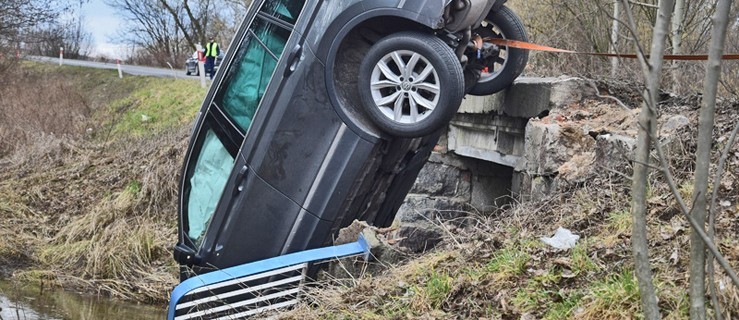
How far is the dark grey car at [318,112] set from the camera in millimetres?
5703

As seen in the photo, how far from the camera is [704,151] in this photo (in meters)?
3.10

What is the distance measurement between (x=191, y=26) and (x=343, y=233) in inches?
1110

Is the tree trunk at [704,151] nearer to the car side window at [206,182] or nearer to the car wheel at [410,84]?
the car wheel at [410,84]

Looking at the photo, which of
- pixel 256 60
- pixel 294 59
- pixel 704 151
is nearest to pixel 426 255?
pixel 294 59

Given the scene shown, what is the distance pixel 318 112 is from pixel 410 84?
69 cm

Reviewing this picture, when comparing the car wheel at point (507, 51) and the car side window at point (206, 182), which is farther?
the car wheel at point (507, 51)

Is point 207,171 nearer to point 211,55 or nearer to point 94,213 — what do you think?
point 94,213

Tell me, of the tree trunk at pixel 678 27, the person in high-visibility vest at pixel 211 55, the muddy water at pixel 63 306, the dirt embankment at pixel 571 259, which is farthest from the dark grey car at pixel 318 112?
the person in high-visibility vest at pixel 211 55

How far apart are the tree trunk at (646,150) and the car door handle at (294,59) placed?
307 cm

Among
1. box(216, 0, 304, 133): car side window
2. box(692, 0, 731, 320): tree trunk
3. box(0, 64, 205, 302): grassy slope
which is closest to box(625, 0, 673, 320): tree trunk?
box(692, 0, 731, 320): tree trunk

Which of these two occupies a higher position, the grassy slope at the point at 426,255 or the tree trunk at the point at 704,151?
the tree trunk at the point at 704,151

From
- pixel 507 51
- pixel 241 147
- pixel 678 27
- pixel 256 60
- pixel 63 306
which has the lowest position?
pixel 63 306

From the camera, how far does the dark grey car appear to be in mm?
5703

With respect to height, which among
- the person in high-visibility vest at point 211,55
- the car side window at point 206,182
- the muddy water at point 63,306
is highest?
the person in high-visibility vest at point 211,55
